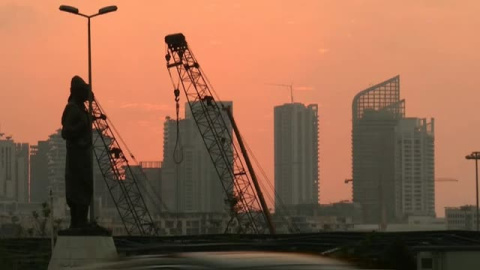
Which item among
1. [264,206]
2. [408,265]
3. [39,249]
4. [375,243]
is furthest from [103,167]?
[408,265]

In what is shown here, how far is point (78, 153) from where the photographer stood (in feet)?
112

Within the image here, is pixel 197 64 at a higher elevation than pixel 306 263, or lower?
higher

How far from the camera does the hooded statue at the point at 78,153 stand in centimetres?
3381

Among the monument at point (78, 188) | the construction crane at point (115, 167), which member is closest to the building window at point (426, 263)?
the monument at point (78, 188)

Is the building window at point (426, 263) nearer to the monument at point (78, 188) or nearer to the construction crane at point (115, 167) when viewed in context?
the monument at point (78, 188)

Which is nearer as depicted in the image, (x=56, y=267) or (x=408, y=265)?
(x=56, y=267)

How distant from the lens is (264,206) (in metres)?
101

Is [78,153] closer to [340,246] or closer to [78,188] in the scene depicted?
[78,188]

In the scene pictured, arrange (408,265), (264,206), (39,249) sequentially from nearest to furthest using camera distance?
(408,265), (39,249), (264,206)

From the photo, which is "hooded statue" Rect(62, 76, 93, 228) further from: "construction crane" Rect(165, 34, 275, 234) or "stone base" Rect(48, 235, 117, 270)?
"construction crane" Rect(165, 34, 275, 234)

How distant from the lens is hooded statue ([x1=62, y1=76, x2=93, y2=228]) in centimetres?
3381

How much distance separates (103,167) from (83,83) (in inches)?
3186

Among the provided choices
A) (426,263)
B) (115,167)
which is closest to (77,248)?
(426,263)

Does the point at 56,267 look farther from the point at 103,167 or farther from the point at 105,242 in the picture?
the point at 103,167
